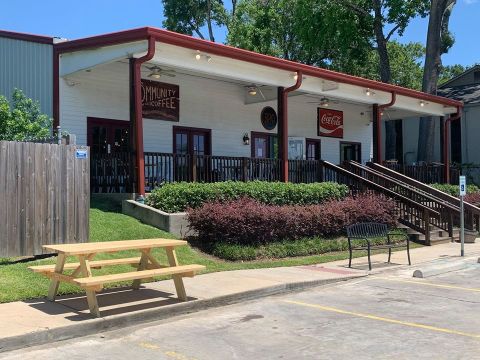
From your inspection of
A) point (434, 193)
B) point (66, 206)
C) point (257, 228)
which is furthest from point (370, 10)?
point (66, 206)

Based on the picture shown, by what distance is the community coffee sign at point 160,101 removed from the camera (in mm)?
17250

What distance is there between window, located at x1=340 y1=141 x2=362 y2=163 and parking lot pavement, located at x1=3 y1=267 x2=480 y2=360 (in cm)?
1663

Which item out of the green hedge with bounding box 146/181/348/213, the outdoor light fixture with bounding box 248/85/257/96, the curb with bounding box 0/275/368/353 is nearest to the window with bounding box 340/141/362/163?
the outdoor light fixture with bounding box 248/85/257/96

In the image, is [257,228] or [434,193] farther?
[434,193]

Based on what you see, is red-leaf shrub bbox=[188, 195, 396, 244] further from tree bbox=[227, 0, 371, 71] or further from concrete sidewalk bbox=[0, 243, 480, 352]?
tree bbox=[227, 0, 371, 71]

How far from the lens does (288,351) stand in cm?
600

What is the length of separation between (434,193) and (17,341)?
17427 mm

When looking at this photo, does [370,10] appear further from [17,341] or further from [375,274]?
[17,341]

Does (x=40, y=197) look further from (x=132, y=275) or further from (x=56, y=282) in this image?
(x=132, y=275)

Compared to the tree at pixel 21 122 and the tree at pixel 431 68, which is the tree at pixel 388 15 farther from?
the tree at pixel 21 122

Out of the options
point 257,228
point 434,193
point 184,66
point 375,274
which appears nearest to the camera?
point 375,274

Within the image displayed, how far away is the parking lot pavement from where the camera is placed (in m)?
5.93

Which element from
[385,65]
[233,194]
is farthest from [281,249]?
[385,65]

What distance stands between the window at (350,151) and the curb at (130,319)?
1653 centimetres
